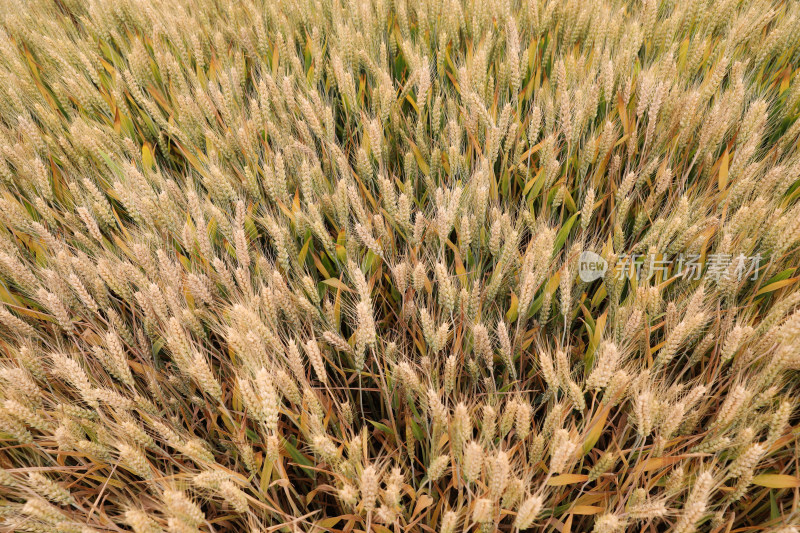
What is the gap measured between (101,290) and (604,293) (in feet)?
4.98

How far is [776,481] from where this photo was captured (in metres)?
1.09

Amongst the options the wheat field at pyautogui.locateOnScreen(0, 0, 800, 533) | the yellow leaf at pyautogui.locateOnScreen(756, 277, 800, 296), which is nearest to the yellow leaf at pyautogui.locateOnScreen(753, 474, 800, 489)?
the wheat field at pyautogui.locateOnScreen(0, 0, 800, 533)

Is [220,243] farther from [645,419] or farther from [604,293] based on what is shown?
[645,419]

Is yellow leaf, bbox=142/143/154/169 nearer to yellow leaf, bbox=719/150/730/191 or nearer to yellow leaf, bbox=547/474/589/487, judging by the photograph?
yellow leaf, bbox=547/474/589/487

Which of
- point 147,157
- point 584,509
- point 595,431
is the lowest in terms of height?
point 584,509

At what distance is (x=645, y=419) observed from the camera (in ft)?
3.27

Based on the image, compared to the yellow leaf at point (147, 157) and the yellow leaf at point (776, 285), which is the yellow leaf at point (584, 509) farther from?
the yellow leaf at point (147, 157)

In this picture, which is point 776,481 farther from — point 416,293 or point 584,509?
point 416,293

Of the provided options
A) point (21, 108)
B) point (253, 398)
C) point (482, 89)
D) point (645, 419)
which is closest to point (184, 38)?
point (21, 108)

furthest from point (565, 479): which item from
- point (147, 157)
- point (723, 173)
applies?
point (147, 157)

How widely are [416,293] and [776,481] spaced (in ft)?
3.42

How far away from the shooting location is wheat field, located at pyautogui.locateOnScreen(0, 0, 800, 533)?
1094mm

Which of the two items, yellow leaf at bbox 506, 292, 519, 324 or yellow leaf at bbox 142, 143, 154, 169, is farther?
yellow leaf at bbox 142, 143, 154, 169

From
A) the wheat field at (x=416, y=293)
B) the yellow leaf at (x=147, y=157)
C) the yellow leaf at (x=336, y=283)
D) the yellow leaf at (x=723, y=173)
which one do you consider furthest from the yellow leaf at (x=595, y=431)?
the yellow leaf at (x=147, y=157)
